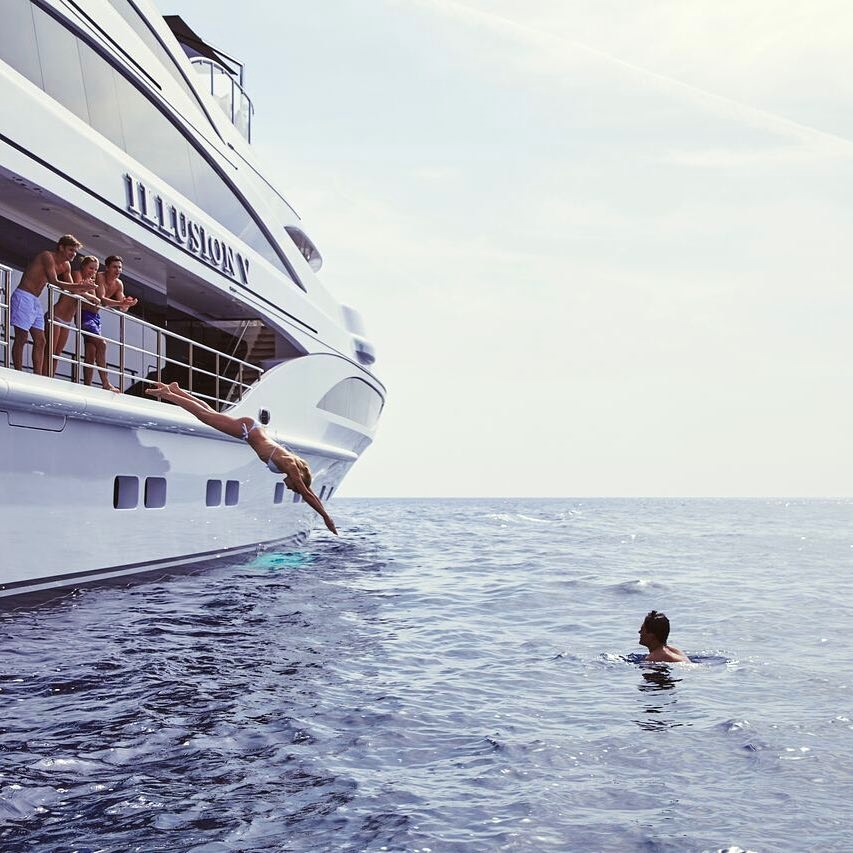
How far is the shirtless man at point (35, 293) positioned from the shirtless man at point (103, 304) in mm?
605

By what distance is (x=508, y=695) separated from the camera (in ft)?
22.9

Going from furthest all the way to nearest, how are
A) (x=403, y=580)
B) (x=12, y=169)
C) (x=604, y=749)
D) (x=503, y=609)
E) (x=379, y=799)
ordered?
(x=403, y=580)
(x=503, y=609)
(x=12, y=169)
(x=604, y=749)
(x=379, y=799)

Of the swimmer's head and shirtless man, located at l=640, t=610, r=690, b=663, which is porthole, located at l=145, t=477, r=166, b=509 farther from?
shirtless man, located at l=640, t=610, r=690, b=663

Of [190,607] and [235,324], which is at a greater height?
[235,324]

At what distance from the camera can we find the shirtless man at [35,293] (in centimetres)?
834

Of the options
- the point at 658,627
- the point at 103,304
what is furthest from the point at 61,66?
the point at 658,627

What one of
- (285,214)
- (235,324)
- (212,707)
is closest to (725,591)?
(235,324)

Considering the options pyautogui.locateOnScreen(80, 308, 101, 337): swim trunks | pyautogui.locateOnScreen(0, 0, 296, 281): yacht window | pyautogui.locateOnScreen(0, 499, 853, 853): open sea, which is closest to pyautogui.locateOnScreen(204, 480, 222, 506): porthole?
pyautogui.locateOnScreen(0, 499, 853, 853): open sea

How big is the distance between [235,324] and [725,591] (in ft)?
30.3

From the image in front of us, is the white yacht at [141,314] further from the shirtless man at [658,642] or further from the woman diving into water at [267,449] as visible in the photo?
the shirtless man at [658,642]

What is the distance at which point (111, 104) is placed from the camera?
10.4 metres

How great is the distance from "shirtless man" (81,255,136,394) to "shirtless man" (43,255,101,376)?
16 centimetres

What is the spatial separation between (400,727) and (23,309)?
17.2 feet

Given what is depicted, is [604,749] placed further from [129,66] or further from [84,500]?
[129,66]
